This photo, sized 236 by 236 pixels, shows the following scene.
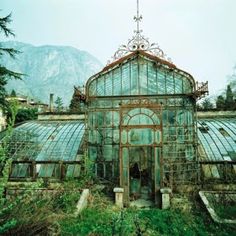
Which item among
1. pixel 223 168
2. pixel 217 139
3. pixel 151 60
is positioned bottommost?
pixel 223 168

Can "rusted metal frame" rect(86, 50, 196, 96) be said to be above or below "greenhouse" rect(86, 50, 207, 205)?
above

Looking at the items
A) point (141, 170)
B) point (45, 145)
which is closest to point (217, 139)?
point (141, 170)

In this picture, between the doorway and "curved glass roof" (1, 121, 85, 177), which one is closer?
the doorway

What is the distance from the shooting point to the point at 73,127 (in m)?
21.7

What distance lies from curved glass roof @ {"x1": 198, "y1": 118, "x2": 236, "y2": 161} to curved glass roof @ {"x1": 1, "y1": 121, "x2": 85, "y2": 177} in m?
8.02

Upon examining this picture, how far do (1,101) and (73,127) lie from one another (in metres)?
7.51

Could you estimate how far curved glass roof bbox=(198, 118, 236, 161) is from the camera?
17234 millimetres

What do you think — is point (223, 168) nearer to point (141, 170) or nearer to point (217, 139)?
point (217, 139)

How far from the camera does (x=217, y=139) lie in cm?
1881

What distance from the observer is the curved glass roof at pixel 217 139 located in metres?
17.2

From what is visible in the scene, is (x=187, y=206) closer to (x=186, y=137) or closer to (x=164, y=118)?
(x=186, y=137)

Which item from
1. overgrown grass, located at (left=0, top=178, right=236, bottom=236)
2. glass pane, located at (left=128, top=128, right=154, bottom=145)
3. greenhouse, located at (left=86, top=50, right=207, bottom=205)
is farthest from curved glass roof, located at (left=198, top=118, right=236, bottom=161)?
overgrown grass, located at (left=0, top=178, right=236, bottom=236)

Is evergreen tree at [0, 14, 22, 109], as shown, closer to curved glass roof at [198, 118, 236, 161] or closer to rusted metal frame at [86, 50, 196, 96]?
rusted metal frame at [86, 50, 196, 96]

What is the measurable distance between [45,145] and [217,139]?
11.6 m
